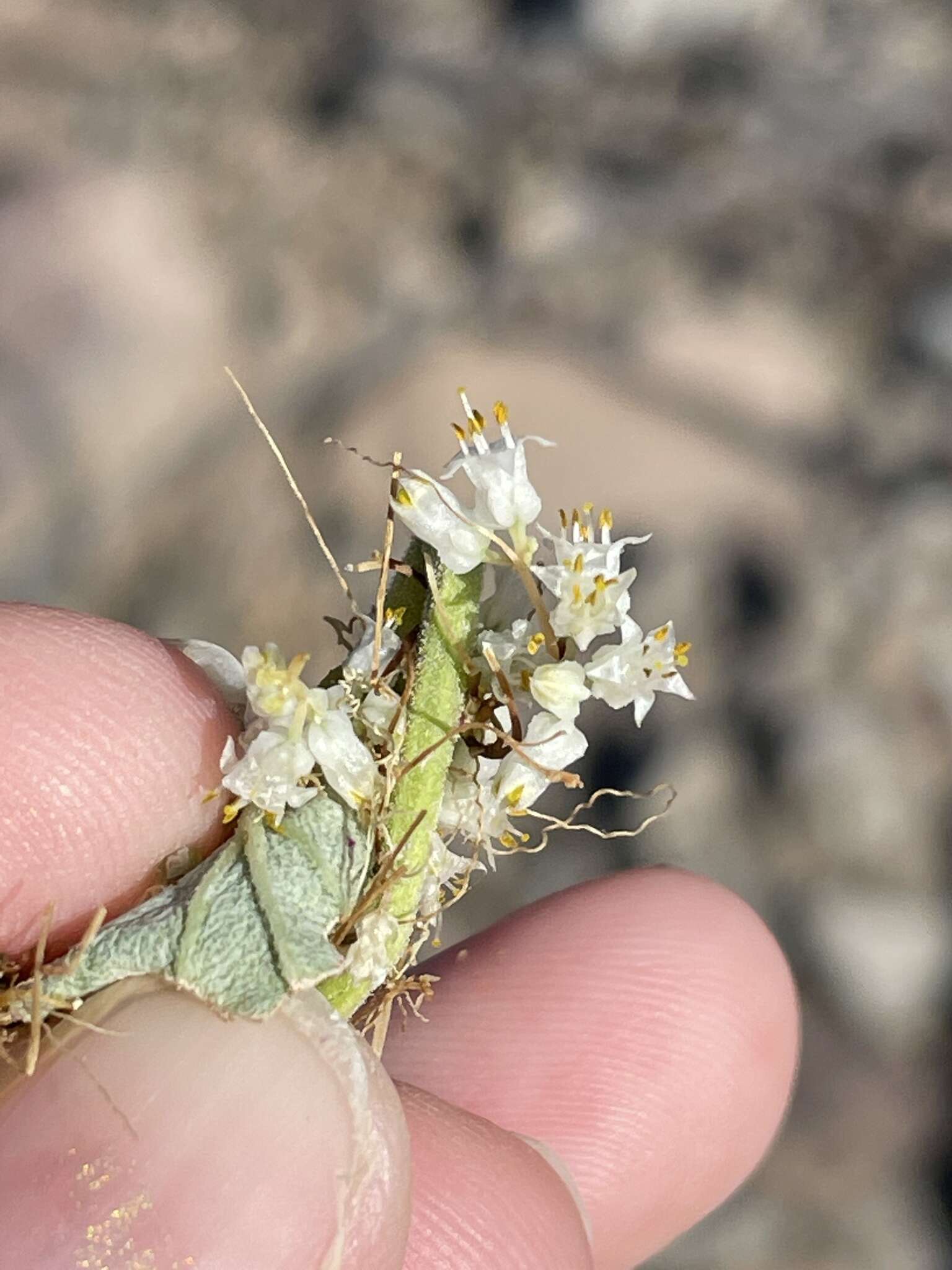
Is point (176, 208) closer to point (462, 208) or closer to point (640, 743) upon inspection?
point (462, 208)

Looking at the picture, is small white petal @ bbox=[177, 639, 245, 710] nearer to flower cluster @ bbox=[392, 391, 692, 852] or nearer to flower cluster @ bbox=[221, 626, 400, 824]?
flower cluster @ bbox=[221, 626, 400, 824]

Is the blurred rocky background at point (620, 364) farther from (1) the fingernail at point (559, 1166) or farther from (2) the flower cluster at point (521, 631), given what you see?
(2) the flower cluster at point (521, 631)

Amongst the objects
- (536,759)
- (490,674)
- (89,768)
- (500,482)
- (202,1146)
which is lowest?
(202,1146)

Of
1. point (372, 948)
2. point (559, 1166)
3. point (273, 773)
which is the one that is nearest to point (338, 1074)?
point (372, 948)

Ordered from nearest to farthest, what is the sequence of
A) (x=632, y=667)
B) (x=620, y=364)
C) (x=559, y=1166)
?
(x=632, y=667) → (x=559, y=1166) → (x=620, y=364)

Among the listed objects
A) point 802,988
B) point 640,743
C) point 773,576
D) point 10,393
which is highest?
point 10,393

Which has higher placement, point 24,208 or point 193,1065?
point 24,208

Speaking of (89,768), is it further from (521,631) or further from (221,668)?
(521,631)

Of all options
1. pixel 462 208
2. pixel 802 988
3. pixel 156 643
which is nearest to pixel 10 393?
pixel 462 208
